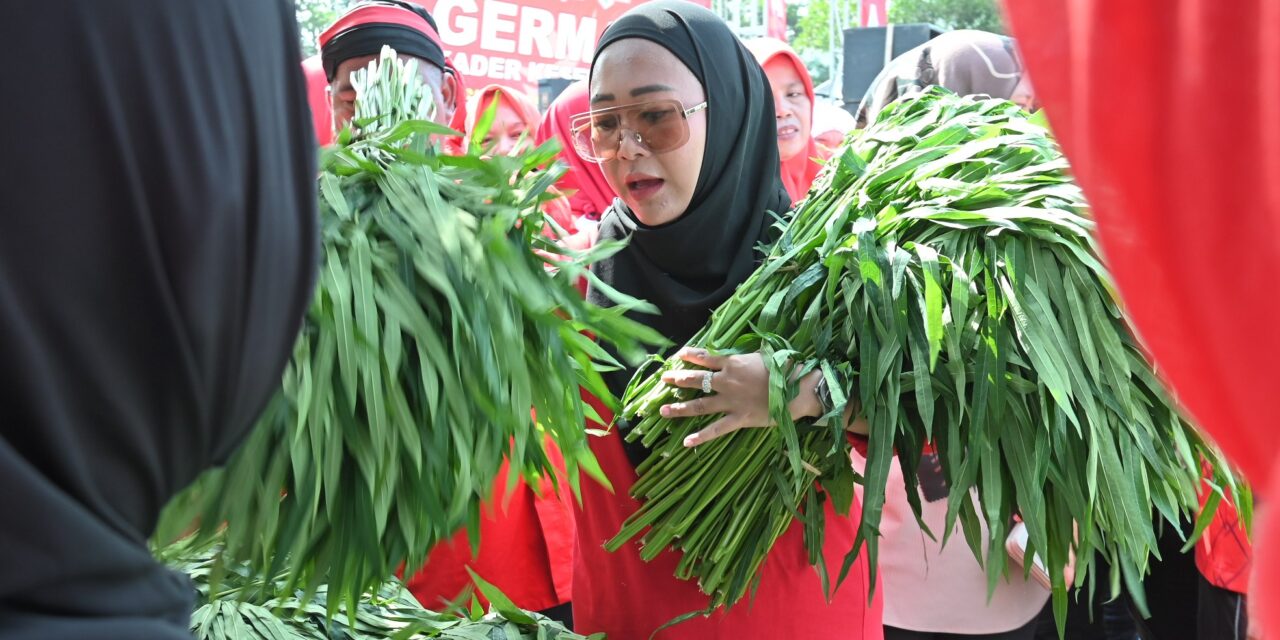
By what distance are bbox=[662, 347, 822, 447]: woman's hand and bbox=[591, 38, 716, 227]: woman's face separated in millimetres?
423

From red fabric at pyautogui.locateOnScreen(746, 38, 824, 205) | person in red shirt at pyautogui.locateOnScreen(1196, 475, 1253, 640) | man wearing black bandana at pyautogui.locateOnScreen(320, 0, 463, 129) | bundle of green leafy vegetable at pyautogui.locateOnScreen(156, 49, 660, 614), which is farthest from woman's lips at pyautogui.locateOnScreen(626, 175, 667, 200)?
red fabric at pyautogui.locateOnScreen(746, 38, 824, 205)

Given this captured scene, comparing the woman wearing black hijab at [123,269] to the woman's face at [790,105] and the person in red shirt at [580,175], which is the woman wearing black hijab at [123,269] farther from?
the woman's face at [790,105]

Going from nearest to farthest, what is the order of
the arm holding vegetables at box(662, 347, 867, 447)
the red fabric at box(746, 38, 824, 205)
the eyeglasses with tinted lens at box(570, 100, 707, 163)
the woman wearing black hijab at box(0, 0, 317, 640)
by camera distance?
the woman wearing black hijab at box(0, 0, 317, 640), the arm holding vegetables at box(662, 347, 867, 447), the eyeglasses with tinted lens at box(570, 100, 707, 163), the red fabric at box(746, 38, 824, 205)

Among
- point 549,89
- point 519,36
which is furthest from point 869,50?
point 519,36

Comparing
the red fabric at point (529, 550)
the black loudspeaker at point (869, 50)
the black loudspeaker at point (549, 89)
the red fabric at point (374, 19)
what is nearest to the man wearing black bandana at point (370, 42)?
the red fabric at point (374, 19)

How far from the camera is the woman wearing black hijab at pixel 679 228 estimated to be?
2.01m

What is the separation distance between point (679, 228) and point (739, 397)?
44 centimetres

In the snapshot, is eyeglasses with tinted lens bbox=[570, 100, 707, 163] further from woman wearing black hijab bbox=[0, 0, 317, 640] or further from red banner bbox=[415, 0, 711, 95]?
red banner bbox=[415, 0, 711, 95]

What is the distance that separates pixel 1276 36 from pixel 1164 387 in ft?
4.39

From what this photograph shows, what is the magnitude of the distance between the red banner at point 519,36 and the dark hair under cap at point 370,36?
15.2ft

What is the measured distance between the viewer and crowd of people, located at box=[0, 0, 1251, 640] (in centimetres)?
75

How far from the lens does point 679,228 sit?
215cm

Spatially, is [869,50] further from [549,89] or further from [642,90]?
[642,90]

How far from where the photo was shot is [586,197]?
12.5 ft
